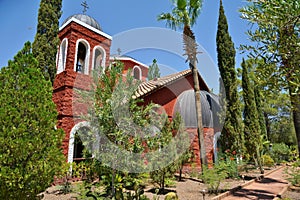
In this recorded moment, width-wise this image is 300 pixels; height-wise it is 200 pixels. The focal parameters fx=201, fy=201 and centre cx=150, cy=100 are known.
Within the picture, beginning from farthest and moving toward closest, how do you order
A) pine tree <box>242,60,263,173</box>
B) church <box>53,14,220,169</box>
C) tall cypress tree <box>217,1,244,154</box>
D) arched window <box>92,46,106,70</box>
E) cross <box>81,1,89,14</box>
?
pine tree <box>242,60,263,173</box> → tall cypress tree <box>217,1,244,154</box> → cross <box>81,1,89,14</box> → arched window <box>92,46,106,70</box> → church <box>53,14,220,169</box>

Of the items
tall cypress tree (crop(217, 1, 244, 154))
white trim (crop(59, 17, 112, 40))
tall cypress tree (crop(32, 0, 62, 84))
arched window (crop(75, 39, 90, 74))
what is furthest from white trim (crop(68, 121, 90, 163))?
tall cypress tree (crop(217, 1, 244, 154))

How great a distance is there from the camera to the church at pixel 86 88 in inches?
474

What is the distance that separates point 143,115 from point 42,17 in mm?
8894

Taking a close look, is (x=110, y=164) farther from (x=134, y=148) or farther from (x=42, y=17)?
(x=42, y=17)

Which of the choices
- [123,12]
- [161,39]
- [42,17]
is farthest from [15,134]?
[161,39]

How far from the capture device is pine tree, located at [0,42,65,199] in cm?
526

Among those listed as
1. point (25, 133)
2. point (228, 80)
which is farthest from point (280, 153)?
point (25, 133)

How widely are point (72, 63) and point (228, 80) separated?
12016 millimetres

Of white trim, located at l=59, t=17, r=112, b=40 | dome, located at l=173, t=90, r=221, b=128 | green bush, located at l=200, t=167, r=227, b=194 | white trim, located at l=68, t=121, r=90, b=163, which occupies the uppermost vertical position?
white trim, located at l=59, t=17, r=112, b=40

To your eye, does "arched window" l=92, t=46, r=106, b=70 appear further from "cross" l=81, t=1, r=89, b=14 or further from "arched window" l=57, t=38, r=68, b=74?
"cross" l=81, t=1, r=89, b=14

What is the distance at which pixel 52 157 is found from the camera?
5855 mm

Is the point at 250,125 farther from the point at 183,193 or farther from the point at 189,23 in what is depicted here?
the point at 183,193

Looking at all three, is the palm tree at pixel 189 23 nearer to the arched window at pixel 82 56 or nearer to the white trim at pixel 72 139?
the arched window at pixel 82 56

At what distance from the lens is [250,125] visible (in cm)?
1786
